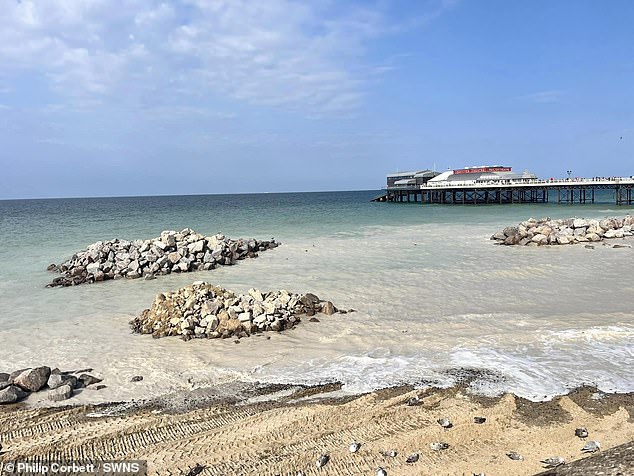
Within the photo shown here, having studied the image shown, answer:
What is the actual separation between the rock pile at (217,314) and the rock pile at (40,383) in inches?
87.0

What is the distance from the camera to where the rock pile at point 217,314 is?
29.4ft

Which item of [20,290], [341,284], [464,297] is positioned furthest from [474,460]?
[20,290]

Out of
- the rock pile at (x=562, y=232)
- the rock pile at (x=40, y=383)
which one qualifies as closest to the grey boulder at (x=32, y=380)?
the rock pile at (x=40, y=383)

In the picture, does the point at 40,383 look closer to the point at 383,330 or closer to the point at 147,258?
the point at 383,330

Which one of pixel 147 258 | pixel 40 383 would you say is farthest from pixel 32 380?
pixel 147 258

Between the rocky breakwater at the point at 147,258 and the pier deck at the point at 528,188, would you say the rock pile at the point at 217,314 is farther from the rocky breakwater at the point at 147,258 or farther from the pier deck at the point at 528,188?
the pier deck at the point at 528,188

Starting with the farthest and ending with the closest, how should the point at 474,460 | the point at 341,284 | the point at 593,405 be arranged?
the point at 341,284 < the point at 593,405 < the point at 474,460

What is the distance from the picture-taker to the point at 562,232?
74.0ft

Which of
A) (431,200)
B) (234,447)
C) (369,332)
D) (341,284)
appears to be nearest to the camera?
(234,447)

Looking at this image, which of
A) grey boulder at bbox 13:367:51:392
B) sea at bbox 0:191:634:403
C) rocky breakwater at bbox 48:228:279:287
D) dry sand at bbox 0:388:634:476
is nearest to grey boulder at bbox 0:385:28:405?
grey boulder at bbox 13:367:51:392

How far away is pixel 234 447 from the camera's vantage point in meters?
4.73

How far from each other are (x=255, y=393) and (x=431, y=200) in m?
62.5

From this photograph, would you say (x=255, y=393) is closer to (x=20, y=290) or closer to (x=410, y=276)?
(x=410, y=276)

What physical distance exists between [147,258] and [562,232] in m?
18.0
